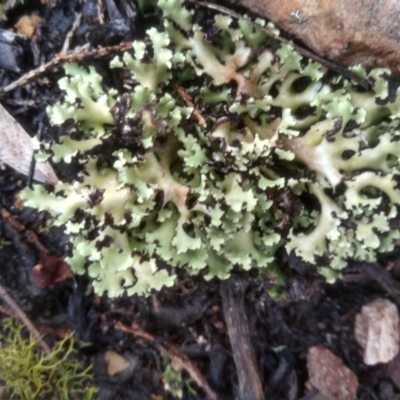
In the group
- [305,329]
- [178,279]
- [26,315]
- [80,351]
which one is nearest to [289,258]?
[305,329]

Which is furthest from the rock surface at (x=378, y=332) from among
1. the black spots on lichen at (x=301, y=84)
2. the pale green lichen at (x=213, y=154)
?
the black spots on lichen at (x=301, y=84)

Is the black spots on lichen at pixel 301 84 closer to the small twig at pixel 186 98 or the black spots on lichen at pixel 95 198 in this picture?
the small twig at pixel 186 98

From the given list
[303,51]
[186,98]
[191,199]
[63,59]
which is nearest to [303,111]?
[303,51]

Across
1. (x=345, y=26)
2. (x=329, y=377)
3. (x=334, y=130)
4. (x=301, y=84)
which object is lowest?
(x=329, y=377)

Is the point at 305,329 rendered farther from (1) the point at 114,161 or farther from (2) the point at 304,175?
(1) the point at 114,161

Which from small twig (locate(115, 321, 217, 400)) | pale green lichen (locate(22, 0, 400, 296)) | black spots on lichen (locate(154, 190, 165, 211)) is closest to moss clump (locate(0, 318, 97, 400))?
small twig (locate(115, 321, 217, 400))

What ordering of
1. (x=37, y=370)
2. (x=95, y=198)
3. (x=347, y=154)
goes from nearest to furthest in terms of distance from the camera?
(x=95, y=198) → (x=347, y=154) → (x=37, y=370)

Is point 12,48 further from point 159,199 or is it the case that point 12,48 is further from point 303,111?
point 303,111
